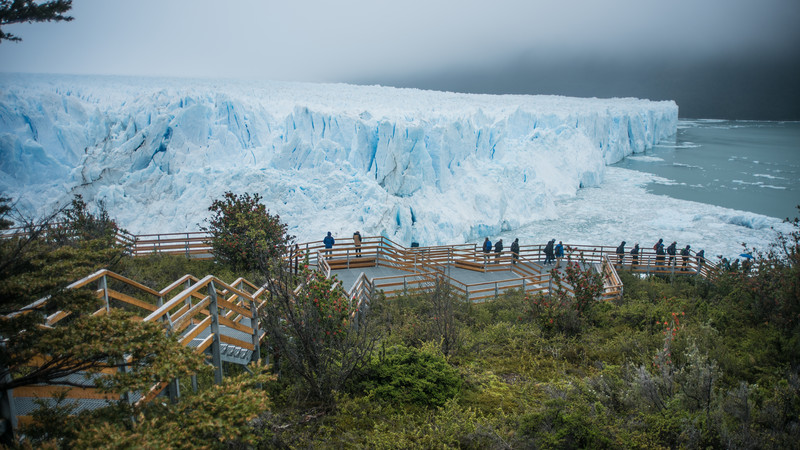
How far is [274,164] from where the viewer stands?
79.5 feet

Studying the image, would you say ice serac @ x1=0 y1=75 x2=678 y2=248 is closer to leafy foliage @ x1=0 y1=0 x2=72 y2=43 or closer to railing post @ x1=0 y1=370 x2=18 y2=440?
leafy foliage @ x1=0 y1=0 x2=72 y2=43

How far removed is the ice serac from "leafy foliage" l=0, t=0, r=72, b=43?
49.4 feet

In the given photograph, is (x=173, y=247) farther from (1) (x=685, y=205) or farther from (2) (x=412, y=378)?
(1) (x=685, y=205)

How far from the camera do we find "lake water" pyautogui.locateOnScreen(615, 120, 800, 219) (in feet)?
109

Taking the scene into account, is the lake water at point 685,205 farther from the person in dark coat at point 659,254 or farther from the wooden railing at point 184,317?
the wooden railing at point 184,317

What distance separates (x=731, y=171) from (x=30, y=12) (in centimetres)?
5452

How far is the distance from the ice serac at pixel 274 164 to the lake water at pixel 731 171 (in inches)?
579

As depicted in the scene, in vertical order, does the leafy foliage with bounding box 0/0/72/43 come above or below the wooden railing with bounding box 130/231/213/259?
above

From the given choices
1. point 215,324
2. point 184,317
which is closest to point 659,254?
point 215,324

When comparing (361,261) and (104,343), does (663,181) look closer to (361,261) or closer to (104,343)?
(361,261)

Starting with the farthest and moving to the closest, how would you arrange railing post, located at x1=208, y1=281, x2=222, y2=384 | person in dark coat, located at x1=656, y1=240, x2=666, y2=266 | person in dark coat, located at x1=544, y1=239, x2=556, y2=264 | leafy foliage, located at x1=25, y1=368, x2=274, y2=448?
person in dark coat, located at x1=656, y1=240, x2=666, y2=266, person in dark coat, located at x1=544, y1=239, x2=556, y2=264, railing post, located at x1=208, y1=281, x2=222, y2=384, leafy foliage, located at x1=25, y1=368, x2=274, y2=448

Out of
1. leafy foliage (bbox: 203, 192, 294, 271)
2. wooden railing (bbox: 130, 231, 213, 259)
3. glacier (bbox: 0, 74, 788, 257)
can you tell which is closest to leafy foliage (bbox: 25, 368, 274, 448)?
leafy foliage (bbox: 203, 192, 294, 271)

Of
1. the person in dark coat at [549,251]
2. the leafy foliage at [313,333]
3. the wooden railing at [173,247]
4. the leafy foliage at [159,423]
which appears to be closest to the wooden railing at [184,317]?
the leafy foliage at [159,423]

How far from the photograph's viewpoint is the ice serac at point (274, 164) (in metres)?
21.9
